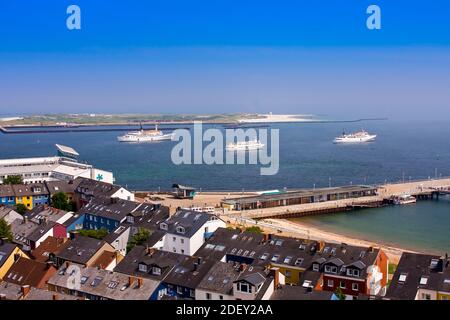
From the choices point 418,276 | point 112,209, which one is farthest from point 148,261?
point 112,209

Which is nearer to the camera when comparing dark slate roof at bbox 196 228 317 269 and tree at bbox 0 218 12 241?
dark slate roof at bbox 196 228 317 269

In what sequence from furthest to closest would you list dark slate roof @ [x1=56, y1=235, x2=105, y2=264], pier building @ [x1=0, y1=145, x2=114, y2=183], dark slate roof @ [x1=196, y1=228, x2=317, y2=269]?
pier building @ [x1=0, y1=145, x2=114, y2=183]
dark slate roof @ [x1=56, y1=235, x2=105, y2=264]
dark slate roof @ [x1=196, y1=228, x2=317, y2=269]

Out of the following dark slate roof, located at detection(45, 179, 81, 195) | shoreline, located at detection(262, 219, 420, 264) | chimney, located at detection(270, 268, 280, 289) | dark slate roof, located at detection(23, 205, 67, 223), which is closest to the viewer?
chimney, located at detection(270, 268, 280, 289)

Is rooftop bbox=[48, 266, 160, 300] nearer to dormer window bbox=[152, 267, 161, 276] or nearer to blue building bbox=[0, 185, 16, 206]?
dormer window bbox=[152, 267, 161, 276]

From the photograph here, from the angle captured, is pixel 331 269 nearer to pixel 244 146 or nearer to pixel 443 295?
pixel 443 295

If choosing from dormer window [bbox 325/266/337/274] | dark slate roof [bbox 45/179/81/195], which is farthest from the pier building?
dormer window [bbox 325/266/337/274]

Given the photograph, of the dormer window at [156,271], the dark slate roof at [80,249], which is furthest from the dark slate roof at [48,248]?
the dormer window at [156,271]

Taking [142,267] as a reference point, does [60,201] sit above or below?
below
